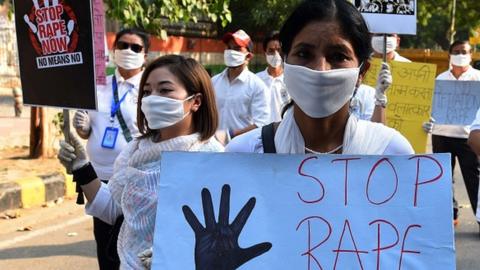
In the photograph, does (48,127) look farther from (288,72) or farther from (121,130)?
(288,72)

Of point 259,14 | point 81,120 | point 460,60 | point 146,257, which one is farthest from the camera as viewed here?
point 259,14

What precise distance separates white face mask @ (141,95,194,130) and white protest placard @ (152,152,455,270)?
83 centimetres

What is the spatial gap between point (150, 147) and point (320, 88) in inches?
40.1

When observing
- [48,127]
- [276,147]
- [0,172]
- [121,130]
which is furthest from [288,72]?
[48,127]

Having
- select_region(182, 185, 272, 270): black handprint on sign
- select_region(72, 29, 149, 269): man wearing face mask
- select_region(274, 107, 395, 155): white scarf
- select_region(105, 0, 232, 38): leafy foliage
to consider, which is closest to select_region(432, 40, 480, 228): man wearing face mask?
select_region(105, 0, 232, 38): leafy foliage

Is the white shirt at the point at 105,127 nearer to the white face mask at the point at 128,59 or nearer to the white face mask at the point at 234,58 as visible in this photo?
the white face mask at the point at 128,59

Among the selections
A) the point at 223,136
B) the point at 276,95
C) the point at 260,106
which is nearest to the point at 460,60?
the point at 276,95

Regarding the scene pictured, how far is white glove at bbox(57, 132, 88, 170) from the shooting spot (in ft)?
8.61

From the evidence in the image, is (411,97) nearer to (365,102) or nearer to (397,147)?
(365,102)

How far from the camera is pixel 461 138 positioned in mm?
6359

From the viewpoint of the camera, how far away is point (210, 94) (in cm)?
280

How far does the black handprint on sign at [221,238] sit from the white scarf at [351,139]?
183 mm

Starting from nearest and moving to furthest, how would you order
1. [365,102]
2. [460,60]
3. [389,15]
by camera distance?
1. [389,15]
2. [365,102]
3. [460,60]

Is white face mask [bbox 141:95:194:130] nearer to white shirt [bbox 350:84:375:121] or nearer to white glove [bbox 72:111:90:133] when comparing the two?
white glove [bbox 72:111:90:133]
